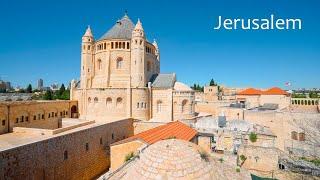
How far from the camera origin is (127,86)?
32469mm

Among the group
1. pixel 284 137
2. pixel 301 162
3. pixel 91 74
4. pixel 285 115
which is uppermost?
→ pixel 91 74

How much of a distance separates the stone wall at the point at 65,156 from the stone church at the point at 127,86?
5.21 metres

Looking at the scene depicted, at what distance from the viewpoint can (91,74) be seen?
36.2 metres

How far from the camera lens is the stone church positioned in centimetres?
3172

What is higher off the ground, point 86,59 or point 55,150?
point 86,59

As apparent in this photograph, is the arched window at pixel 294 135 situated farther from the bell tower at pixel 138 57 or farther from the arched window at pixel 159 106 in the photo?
the bell tower at pixel 138 57

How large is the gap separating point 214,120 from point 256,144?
665 centimetres

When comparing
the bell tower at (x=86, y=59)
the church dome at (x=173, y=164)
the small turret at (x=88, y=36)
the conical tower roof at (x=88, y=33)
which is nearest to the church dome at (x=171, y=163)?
the church dome at (x=173, y=164)

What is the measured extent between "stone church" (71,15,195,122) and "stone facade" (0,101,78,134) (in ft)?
7.09

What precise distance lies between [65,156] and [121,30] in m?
22.1

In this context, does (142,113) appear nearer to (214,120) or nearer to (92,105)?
(92,105)

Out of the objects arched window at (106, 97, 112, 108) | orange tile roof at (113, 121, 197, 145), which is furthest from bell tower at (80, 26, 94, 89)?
orange tile roof at (113, 121, 197, 145)

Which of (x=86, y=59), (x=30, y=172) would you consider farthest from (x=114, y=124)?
(x=86, y=59)

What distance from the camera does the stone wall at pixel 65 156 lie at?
14214 mm
